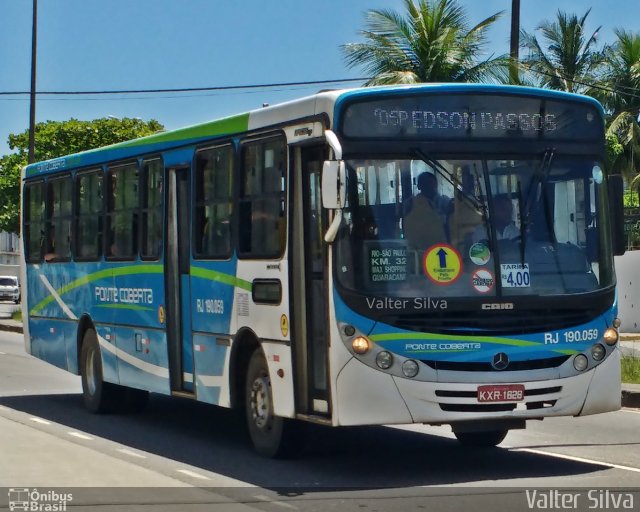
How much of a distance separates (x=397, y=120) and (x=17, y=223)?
54.9 meters

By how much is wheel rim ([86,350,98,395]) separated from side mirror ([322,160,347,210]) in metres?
7.05

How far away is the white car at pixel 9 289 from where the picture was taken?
197ft

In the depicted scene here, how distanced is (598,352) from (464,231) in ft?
4.77

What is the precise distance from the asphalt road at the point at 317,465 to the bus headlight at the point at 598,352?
2.89 feet

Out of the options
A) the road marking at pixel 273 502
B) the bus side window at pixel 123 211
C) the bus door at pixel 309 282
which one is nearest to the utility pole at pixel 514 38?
the bus side window at pixel 123 211

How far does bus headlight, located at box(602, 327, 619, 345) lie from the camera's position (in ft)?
36.2

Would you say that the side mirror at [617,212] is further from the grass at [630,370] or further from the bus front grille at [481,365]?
the grass at [630,370]

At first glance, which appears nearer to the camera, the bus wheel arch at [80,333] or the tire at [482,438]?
the tire at [482,438]

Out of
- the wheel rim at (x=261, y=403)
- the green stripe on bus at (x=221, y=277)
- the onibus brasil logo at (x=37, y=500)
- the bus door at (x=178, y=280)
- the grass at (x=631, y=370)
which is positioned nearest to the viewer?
the onibus brasil logo at (x=37, y=500)

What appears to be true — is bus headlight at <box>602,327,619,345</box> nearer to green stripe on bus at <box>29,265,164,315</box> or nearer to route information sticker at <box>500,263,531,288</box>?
route information sticker at <box>500,263,531,288</box>

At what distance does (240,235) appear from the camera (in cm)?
1234

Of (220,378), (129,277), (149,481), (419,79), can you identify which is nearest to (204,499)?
(149,481)

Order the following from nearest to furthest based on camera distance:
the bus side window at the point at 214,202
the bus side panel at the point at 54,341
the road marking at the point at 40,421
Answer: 1. the bus side window at the point at 214,202
2. the road marking at the point at 40,421
3. the bus side panel at the point at 54,341

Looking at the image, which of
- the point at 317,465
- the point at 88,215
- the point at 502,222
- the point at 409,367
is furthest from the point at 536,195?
the point at 88,215
